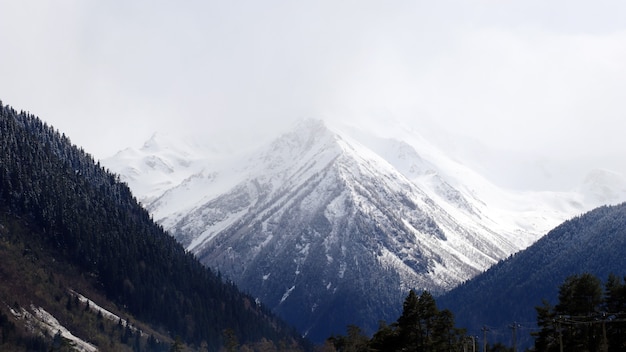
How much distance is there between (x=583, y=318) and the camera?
11981 centimetres

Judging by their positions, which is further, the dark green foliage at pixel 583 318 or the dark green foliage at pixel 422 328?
the dark green foliage at pixel 422 328

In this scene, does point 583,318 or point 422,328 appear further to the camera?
point 422,328

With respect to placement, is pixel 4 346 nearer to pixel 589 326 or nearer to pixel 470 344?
pixel 470 344

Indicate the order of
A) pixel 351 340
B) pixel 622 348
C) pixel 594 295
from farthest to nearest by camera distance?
1. pixel 351 340
2. pixel 594 295
3. pixel 622 348

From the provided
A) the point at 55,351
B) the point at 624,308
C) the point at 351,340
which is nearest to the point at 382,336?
the point at 624,308

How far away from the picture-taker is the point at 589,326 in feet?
397

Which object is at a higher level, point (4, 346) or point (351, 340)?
point (351, 340)

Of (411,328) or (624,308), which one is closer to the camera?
(624,308)

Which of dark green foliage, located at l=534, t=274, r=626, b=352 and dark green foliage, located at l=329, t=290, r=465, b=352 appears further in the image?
dark green foliage, located at l=329, t=290, r=465, b=352

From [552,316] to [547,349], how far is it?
501 cm

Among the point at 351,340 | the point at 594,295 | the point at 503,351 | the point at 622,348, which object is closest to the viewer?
the point at 622,348

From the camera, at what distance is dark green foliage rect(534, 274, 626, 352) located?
119 meters

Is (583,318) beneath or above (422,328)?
above

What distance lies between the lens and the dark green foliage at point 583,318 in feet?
391
